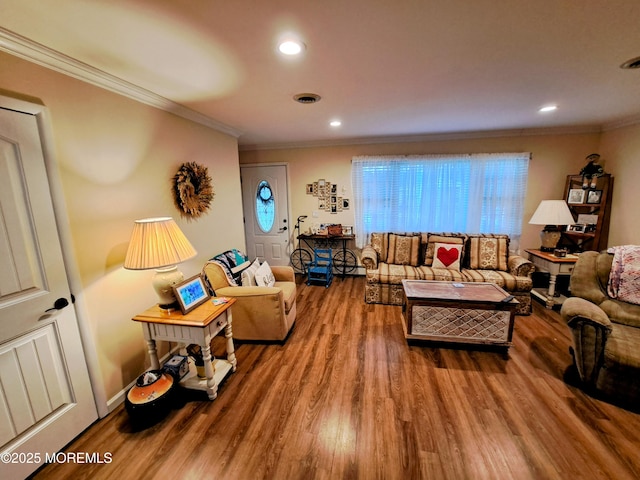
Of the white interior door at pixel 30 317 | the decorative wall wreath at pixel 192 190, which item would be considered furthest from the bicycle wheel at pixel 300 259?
the white interior door at pixel 30 317

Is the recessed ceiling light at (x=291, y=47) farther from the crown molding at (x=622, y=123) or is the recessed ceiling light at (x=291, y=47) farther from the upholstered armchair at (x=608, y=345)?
the crown molding at (x=622, y=123)

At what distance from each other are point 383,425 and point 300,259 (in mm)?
3434

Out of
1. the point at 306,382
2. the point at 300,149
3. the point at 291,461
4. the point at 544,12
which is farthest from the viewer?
the point at 300,149

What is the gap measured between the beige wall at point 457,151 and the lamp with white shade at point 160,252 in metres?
2.99

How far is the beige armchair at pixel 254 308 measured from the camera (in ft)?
8.57

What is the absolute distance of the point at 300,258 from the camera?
4965 millimetres

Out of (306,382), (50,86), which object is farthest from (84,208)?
(306,382)

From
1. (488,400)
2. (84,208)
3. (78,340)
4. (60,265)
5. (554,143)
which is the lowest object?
(488,400)

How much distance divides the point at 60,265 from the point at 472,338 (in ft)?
11.1

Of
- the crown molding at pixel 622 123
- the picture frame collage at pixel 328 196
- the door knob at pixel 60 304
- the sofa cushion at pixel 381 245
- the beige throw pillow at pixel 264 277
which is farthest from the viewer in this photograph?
the picture frame collage at pixel 328 196

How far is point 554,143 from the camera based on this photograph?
3.77m

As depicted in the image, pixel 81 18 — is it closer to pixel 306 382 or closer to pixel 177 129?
pixel 177 129

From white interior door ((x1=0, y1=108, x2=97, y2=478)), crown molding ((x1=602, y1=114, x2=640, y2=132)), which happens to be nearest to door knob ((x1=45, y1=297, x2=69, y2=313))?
white interior door ((x1=0, y1=108, x2=97, y2=478))

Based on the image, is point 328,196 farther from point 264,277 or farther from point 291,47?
point 291,47
